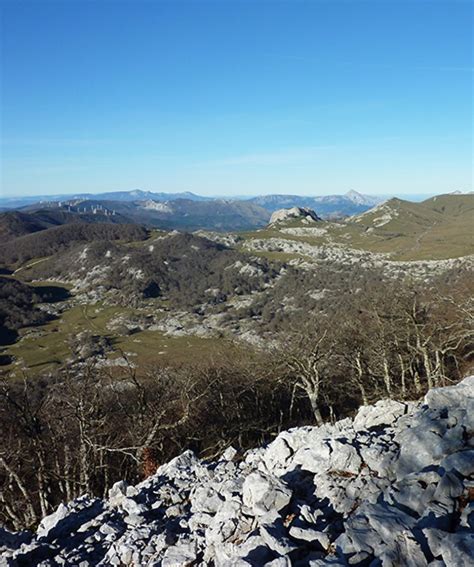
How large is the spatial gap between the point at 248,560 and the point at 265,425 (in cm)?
3435

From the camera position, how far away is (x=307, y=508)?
11906 millimetres

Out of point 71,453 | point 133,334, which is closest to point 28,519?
point 71,453

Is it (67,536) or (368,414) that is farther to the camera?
(368,414)

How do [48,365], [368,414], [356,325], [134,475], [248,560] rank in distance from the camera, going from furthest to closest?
[48,365] < [356,325] < [134,475] < [368,414] < [248,560]

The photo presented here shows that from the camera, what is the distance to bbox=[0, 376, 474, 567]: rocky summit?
32.6ft

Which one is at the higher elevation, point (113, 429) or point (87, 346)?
point (113, 429)

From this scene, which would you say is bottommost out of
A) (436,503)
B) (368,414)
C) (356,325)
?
(356,325)

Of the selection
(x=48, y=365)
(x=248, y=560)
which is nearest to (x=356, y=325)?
(x=248, y=560)

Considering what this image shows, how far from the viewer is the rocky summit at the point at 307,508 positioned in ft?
32.6

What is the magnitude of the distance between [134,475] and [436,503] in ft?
82.2

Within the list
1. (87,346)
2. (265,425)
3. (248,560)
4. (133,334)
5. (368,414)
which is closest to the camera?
(248,560)

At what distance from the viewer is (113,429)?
35.9 metres

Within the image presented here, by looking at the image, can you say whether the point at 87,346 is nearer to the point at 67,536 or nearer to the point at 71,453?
the point at 71,453

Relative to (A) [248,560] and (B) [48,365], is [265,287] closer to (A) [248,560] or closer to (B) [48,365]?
(B) [48,365]
